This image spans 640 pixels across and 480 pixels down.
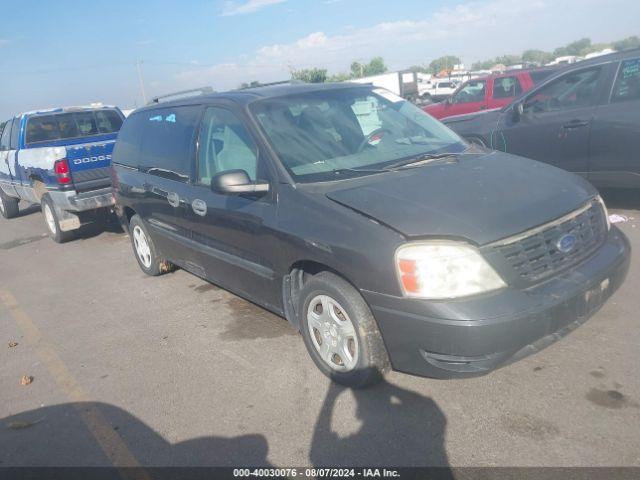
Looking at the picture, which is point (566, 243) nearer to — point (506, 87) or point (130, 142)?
point (130, 142)

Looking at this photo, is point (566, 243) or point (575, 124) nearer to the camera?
point (566, 243)

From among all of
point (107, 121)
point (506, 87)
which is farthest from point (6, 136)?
point (506, 87)

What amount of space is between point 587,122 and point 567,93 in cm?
52

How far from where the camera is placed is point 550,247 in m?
2.89

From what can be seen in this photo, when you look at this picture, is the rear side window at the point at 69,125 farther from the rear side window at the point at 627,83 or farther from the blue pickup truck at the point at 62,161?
the rear side window at the point at 627,83

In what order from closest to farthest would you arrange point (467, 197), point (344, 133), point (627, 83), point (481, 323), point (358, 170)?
point (481, 323), point (467, 197), point (358, 170), point (344, 133), point (627, 83)

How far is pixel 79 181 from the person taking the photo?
7617 mm

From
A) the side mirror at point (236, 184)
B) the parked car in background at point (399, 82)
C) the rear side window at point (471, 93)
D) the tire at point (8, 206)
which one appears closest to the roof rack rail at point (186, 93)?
the side mirror at point (236, 184)

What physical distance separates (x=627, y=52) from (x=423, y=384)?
4.76m

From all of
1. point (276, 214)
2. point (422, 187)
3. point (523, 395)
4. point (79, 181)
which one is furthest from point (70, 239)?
point (523, 395)

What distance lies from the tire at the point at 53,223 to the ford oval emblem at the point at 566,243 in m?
7.28

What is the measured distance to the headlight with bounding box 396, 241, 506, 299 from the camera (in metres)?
2.68

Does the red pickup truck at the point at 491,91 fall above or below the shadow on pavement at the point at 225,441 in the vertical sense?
above

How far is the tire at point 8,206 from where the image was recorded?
36.3 ft
